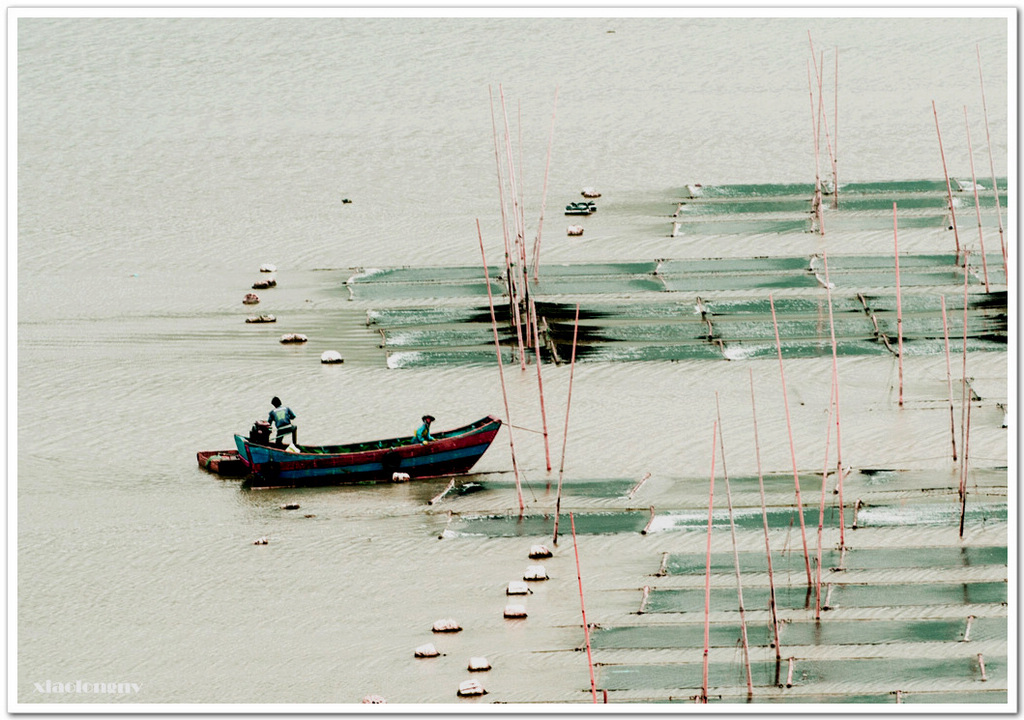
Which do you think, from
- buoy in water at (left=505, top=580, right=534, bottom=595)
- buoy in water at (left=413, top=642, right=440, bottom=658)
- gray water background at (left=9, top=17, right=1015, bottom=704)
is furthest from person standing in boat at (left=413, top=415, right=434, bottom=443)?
buoy in water at (left=413, top=642, right=440, bottom=658)

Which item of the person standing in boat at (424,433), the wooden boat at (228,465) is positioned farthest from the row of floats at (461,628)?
the wooden boat at (228,465)

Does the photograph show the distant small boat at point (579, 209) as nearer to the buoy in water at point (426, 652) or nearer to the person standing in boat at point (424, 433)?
the person standing in boat at point (424, 433)

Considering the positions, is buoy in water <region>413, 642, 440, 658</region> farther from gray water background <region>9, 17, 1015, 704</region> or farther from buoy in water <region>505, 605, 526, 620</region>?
buoy in water <region>505, 605, 526, 620</region>

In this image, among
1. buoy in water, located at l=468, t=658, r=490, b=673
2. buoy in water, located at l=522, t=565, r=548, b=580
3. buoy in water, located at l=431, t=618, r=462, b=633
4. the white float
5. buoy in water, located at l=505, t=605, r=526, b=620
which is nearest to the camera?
buoy in water, located at l=468, t=658, r=490, b=673

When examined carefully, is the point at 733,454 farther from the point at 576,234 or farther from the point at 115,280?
the point at 115,280

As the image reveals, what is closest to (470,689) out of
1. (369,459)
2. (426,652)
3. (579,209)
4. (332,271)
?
(426,652)
